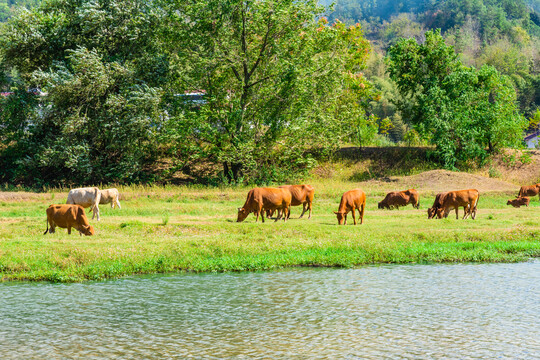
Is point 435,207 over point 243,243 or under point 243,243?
over

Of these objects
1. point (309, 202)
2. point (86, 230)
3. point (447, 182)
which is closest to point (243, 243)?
point (86, 230)

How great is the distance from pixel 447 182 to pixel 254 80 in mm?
16078

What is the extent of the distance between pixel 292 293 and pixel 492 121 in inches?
1544

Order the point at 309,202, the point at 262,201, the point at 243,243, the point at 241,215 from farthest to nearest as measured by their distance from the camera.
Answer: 1. the point at 309,202
2. the point at 262,201
3. the point at 241,215
4. the point at 243,243

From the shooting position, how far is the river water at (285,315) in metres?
10.7

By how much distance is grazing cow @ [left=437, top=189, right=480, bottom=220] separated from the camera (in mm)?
27953

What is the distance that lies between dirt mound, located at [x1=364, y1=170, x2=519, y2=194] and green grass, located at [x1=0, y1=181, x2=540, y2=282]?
40.4 feet

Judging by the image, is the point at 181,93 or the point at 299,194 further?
the point at 181,93

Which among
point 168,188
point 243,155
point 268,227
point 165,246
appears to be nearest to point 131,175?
point 168,188

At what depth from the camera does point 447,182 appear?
139 ft

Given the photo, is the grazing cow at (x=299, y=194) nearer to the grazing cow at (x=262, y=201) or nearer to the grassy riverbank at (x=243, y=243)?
the grassy riverbank at (x=243, y=243)

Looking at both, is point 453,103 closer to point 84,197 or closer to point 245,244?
point 84,197

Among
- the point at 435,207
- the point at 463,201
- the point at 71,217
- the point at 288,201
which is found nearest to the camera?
the point at 71,217

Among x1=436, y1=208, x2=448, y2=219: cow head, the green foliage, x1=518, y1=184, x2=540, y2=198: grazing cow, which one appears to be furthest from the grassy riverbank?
the green foliage
